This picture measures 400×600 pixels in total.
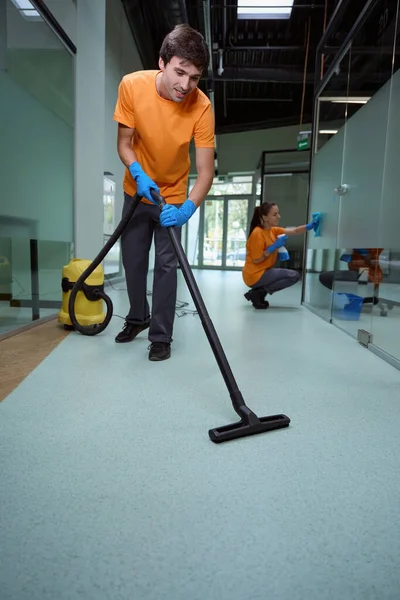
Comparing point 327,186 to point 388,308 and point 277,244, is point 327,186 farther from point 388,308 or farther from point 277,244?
point 388,308

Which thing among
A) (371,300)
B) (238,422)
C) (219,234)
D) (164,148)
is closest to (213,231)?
(219,234)

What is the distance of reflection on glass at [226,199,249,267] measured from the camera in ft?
31.3

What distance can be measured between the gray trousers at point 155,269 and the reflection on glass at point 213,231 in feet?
26.7

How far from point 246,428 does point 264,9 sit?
4.70 metres

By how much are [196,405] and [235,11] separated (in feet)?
17.0

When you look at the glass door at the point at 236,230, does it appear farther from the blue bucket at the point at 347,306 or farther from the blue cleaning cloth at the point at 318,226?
the blue bucket at the point at 347,306

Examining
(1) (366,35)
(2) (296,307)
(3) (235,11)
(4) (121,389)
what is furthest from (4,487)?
(3) (235,11)

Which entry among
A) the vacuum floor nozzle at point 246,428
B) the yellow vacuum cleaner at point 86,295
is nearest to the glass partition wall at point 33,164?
the yellow vacuum cleaner at point 86,295

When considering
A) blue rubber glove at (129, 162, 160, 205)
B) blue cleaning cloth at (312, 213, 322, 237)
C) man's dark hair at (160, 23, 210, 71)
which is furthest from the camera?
blue cleaning cloth at (312, 213, 322, 237)

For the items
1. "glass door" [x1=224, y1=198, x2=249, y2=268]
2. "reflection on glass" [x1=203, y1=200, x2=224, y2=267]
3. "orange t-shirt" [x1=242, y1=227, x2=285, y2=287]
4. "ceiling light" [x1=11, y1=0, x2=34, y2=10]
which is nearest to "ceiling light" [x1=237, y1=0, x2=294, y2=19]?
"orange t-shirt" [x1=242, y1=227, x2=285, y2=287]

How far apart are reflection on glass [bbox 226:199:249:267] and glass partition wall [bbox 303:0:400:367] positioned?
21.5 feet

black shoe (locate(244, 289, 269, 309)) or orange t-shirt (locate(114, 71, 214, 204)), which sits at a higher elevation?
orange t-shirt (locate(114, 71, 214, 204))

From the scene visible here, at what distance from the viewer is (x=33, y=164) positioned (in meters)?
2.18

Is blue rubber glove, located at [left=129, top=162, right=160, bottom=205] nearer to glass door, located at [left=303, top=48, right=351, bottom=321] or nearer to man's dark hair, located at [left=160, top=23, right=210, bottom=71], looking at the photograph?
man's dark hair, located at [left=160, top=23, right=210, bottom=71]
